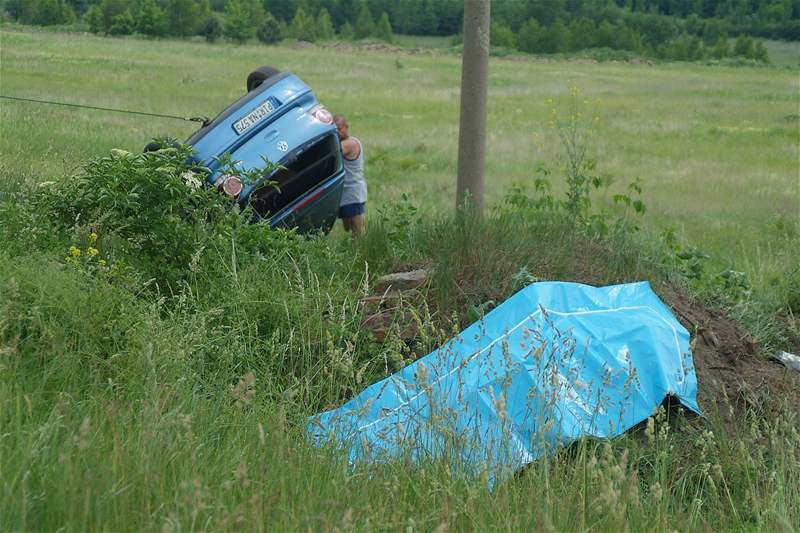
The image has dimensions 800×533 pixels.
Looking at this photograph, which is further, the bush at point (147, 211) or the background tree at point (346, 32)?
the background tree at point (346, 32)

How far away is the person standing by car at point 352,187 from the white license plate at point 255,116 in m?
1.39

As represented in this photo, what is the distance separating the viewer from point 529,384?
16.8 feet

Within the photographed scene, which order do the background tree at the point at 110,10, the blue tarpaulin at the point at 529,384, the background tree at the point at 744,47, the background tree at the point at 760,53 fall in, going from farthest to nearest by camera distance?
the background tree at the point at 744,47 < the background tree at the point at 760,53 < the background tree at the point at 110,10 < the blue tarpaulin at the point at 529,384

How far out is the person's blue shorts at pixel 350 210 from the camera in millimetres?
9453

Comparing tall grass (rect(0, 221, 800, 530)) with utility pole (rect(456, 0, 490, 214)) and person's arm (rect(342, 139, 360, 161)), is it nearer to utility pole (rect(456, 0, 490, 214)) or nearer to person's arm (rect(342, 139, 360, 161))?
utility pole (rect(456, 0, 490, 214))

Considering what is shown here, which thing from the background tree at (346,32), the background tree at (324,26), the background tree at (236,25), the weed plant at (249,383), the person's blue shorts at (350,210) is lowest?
the background tree at (346,32)

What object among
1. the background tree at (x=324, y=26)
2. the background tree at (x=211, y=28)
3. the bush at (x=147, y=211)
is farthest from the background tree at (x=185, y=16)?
the bush at (x=147, y=211)

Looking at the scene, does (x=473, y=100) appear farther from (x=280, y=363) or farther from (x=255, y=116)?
(x=280, y=363)

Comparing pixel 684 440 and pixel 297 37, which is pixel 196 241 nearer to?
pixel 684 440

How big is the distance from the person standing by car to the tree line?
56.1m

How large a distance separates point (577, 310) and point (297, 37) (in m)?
73.5

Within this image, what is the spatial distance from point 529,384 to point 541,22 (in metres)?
77.3

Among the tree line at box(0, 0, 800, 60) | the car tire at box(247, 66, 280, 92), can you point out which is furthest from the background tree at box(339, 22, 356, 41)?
the car tire at box(247, 66, 280, 92)

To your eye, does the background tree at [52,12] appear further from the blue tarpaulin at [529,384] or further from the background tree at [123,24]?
the blue tarpaulin at [529,384]
